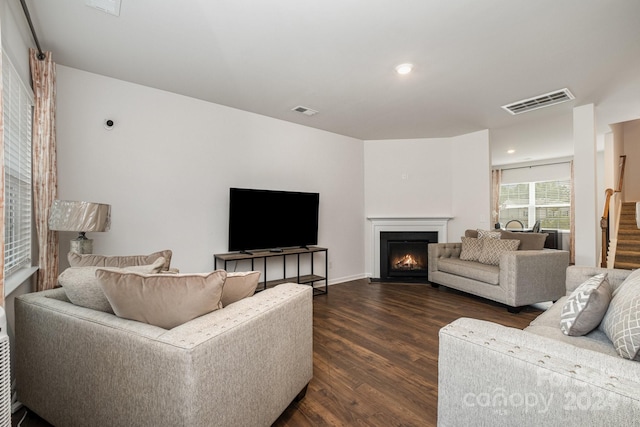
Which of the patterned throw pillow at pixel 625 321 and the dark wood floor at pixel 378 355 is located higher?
the patterned throw pillow at pixel 625 321

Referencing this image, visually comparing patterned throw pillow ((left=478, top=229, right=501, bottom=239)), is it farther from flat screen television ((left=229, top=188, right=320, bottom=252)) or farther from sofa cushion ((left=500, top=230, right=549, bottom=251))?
flat screen television ((left=229, top=188, right=320, bottom=252))

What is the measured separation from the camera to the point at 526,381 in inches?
35.8

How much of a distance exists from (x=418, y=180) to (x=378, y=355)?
3.62 m

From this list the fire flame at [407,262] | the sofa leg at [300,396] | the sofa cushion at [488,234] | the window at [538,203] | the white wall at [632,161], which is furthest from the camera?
the window at [538,203]

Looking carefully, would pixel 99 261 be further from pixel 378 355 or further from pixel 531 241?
pixel 531 241

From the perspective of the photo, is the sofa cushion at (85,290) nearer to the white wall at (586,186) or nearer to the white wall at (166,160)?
the white wall at (166,160)

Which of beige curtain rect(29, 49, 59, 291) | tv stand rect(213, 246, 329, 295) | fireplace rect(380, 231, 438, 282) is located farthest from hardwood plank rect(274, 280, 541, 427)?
beige curtain rect(29, 49, 59, 291)

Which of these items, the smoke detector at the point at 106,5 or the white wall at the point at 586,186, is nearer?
the smoke detector at the point at 106,5

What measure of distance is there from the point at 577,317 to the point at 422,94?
2634 mm

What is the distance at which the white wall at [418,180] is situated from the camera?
16.6 feet

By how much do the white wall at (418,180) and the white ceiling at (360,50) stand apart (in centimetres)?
141

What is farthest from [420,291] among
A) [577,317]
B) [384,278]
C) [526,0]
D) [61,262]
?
[61,262]

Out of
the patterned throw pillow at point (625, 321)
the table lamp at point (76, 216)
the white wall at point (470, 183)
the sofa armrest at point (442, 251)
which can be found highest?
the white wall at point (470, 183)

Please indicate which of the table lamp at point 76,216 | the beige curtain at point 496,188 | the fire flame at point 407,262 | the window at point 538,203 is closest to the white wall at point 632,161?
the window at point 538,203
